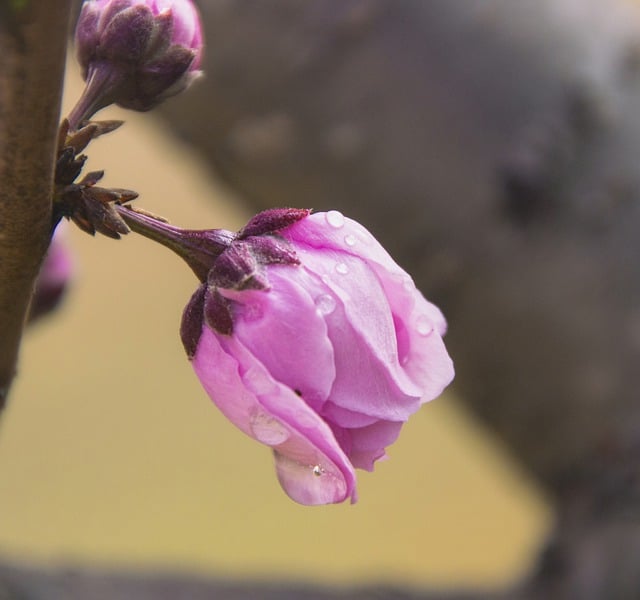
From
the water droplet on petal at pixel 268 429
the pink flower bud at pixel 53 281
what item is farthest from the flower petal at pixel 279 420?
the pink flower bud at pixel 53 281

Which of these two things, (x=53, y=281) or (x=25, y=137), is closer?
(x=25, y=137)

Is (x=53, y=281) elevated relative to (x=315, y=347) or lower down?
lower down

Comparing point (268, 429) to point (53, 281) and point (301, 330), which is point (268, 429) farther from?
point (53, 281)

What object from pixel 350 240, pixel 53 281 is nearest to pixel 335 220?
pixel 350 240

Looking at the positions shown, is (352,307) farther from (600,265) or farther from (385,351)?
(600,265)

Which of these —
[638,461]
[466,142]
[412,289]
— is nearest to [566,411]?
[638,461]
